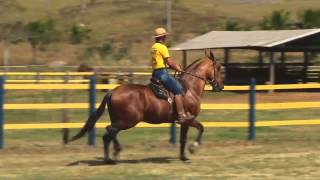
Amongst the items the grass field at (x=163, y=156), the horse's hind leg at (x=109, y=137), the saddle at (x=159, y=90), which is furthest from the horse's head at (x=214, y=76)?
the horse's hind leg at (x=109, y=137)

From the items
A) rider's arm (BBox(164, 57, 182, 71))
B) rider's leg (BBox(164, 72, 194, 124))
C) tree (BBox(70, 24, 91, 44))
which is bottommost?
tree (BBox(70, 24, 91, 44))

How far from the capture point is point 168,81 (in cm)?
1272

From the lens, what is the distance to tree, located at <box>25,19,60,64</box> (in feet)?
243

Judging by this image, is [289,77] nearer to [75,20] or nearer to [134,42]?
[134,42]

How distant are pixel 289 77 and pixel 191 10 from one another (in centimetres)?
7831

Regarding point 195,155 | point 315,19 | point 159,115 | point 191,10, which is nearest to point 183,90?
point 159,115

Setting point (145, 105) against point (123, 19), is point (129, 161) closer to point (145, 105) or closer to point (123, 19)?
point (145, 105)

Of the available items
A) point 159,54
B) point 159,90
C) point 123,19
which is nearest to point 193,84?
point 159,90

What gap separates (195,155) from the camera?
14195mm

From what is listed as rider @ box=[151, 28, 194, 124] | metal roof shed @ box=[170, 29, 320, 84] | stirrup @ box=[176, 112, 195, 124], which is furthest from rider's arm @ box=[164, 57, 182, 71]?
metal roof shed @ box=[170, 29, 320, 84]

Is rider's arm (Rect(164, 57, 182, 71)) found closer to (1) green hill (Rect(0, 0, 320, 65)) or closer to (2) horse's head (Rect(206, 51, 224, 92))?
(2) horse's head (Rect(206, 51, 224, 92))

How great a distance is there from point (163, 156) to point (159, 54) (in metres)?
2.46

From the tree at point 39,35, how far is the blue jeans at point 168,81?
6055 centimetres

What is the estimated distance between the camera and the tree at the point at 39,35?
74125mm
